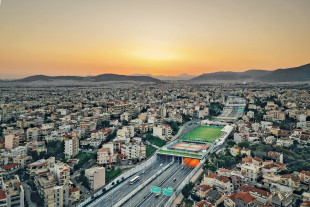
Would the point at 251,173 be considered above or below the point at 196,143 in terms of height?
above

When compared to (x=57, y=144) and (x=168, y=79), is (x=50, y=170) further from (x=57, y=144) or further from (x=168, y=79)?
(x=168, y=79)

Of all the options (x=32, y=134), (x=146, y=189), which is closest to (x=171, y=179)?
(x=146, y=189)

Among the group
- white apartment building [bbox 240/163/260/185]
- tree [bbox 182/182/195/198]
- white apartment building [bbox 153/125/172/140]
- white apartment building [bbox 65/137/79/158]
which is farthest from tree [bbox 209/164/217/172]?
white apartment building [bbox 65/137/79/158]

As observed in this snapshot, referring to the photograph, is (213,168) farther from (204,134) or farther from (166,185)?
(204,134)

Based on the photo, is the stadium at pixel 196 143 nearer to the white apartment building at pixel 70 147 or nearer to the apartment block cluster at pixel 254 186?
the apartment block cluster at pixel 254 186

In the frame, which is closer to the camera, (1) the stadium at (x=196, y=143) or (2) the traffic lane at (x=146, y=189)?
(2) the traffic lane at (x=146, y=189)

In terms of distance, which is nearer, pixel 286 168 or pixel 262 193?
pixel 262 193

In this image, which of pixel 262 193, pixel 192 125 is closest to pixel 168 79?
pixel 192 125

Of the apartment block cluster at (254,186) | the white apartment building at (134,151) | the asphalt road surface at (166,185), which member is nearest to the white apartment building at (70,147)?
the white apartment building at (134,151)

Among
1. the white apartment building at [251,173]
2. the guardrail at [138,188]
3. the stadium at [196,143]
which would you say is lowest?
the guardrail at [138,188]
